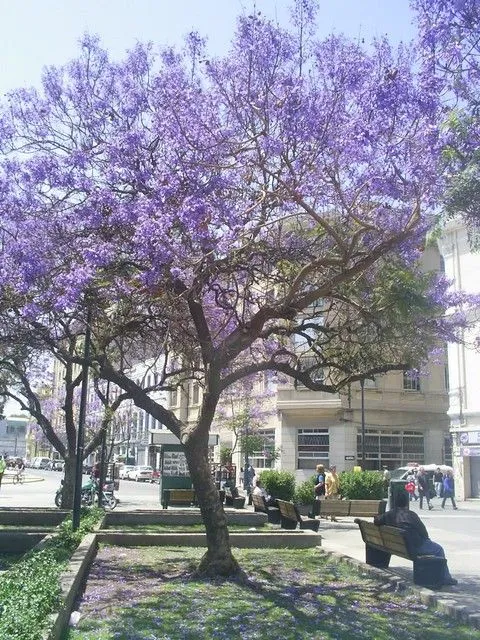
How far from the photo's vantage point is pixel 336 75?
893cm

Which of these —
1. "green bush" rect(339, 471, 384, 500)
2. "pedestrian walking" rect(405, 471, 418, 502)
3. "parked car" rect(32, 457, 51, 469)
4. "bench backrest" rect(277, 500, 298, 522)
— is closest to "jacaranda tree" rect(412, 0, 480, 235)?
"bench backrest" rect(277, 500, 298, 522)

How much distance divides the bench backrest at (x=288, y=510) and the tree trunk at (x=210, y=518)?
4635 mm

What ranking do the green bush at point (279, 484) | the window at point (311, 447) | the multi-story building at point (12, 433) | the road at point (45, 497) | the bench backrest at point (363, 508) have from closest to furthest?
the bench backrest at point (363, 508), the green bush at point (279, 484), the road at point (45, 497), the window at point (311, 447), the multi-story building at point (12, 433)

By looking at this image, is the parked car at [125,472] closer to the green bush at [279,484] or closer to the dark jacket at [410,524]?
the green bush at [279,484]

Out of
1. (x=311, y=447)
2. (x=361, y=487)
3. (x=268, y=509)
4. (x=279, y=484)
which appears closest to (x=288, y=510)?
(x=268, y=509)

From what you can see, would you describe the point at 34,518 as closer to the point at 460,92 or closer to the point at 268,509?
the point at 268,509

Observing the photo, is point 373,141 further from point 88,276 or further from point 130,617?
point 130,617

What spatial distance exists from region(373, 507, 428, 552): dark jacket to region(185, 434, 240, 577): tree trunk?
220 cm

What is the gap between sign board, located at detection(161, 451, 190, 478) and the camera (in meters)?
23.5

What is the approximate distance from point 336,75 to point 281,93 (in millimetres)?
732

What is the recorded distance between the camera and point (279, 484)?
72.8 feet

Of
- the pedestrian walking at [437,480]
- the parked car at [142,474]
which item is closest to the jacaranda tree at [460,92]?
the pedestrian walking at [437,480]

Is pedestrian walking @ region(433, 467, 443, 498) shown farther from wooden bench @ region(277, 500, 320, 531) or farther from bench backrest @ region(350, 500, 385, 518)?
wooden bench @ region(277, 500, 320, 531)

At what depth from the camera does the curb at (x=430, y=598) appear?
7270 millimetres
